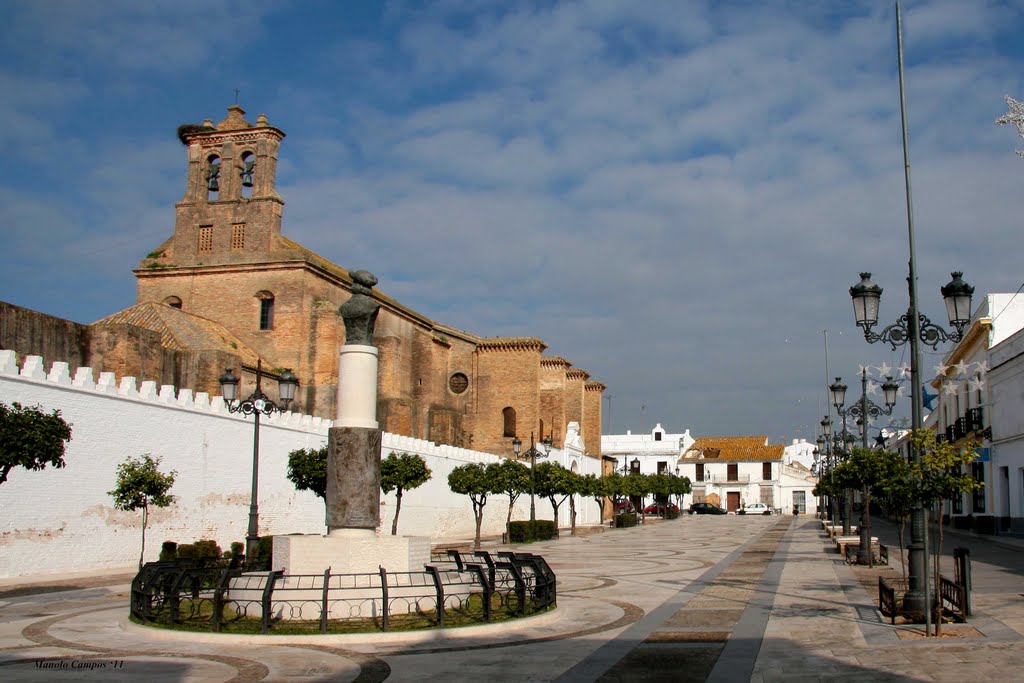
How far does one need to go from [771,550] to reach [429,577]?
17.9 meters

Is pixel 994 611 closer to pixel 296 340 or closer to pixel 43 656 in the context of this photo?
pixel 43 656

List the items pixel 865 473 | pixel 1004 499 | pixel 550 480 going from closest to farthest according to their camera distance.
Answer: pixel 865 473 < pixel 1004 499 < pixel 550 480

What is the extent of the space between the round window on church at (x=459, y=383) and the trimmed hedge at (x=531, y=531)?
62.0 feet

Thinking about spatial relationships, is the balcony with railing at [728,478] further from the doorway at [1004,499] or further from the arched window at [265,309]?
the arched window at [265,309]

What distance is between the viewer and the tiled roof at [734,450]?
86188 millimetres

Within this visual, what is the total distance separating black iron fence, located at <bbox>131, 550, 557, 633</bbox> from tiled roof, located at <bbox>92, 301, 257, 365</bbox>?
20529 millimetres

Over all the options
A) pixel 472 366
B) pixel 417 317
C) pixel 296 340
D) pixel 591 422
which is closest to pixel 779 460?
pixel 591 422

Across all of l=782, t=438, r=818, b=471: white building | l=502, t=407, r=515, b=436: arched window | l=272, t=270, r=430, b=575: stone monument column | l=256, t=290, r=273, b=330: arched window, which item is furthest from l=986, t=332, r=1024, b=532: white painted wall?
l=782, t=438, r=818, b=471: white building

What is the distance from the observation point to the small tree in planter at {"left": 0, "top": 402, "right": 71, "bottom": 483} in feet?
39.1

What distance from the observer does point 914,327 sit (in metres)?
11.5

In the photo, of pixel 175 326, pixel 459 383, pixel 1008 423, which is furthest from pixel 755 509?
pixel 175 326

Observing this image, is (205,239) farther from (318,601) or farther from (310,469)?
(318,601)

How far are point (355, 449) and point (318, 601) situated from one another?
188cm

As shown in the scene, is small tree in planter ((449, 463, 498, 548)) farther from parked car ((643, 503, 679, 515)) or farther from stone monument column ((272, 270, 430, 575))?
parked car ((643, 503, 679, 515))
